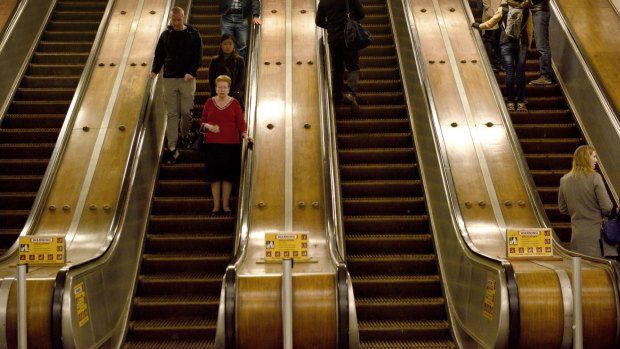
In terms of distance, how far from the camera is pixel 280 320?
5.74 meters

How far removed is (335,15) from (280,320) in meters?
4.97

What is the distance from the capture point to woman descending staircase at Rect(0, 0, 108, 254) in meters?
8.70

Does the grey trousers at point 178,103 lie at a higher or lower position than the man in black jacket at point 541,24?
lower

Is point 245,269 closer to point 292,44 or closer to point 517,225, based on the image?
point 517,225

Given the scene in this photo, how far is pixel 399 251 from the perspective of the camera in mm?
7891

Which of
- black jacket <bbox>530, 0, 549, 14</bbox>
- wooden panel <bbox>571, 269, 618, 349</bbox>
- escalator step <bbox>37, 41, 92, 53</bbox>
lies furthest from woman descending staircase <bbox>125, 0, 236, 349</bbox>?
black jacket <bbox>530, 0, 549, 14</bbox>

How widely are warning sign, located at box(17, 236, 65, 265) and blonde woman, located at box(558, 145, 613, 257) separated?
4251mm

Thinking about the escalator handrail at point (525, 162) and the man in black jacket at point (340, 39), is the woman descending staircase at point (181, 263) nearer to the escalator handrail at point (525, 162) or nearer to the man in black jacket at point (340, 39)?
the man in black jacket at point (340, 39)

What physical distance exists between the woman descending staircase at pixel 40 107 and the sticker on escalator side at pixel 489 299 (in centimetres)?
495

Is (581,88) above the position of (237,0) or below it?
below

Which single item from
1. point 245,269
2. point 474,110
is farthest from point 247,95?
point 245,269

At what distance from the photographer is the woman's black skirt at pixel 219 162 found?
8047 mm

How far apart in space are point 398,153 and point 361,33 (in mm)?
1546

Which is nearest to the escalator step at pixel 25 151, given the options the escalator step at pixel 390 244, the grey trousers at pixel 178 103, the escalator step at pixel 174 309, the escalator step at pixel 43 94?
the escalator step at pixel 43 94
